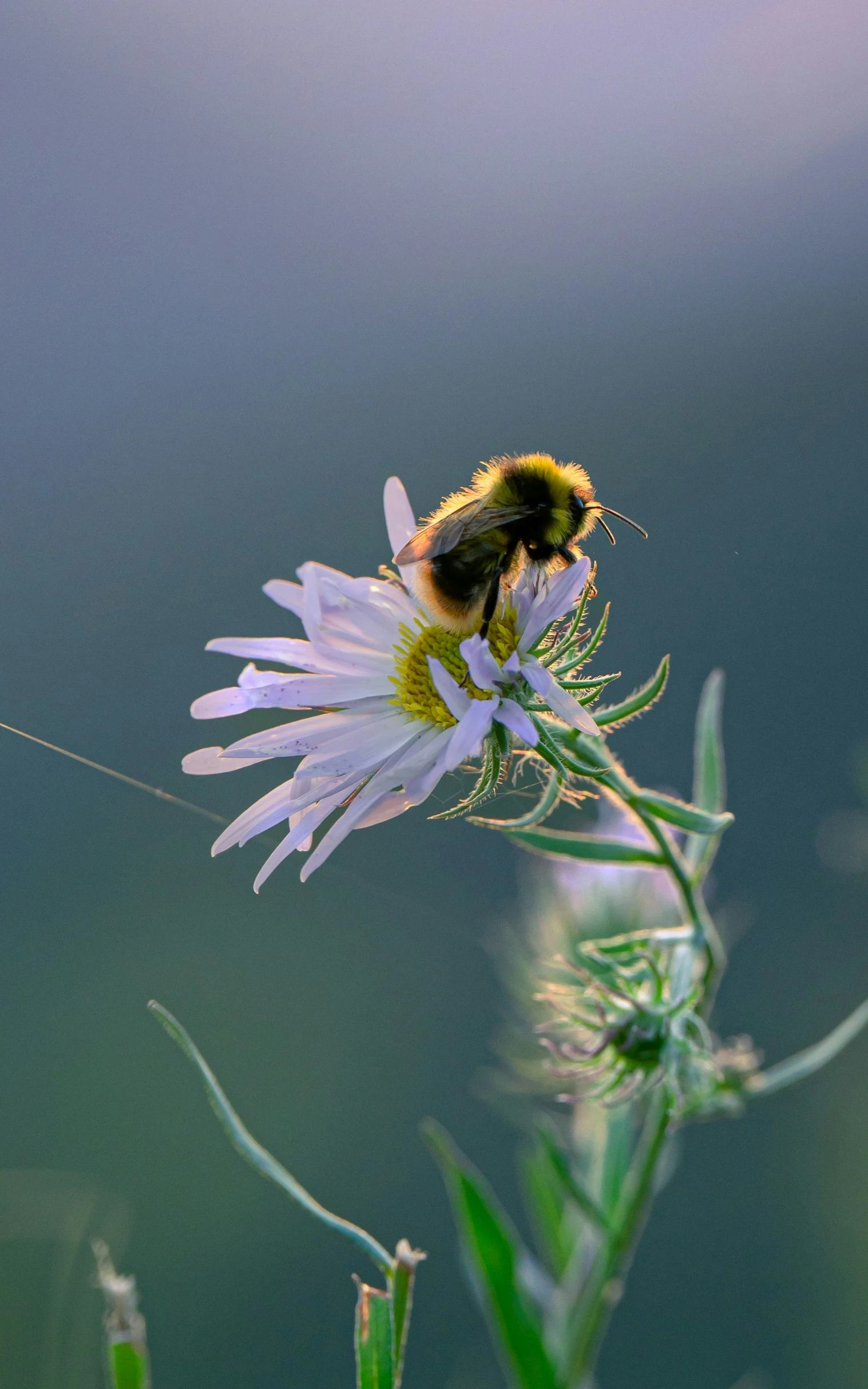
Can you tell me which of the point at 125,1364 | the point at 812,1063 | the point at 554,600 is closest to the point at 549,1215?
the point at 812,1063

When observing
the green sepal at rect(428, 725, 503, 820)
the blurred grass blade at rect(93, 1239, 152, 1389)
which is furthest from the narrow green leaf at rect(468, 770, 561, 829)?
the blurred grass blade at rect(93, 1239, 152, 1389)

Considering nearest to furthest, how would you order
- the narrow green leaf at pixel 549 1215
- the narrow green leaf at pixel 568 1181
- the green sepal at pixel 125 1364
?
1. the green sepal at pixel 125 1364
2. the narrow green leaf at pixel 568 1181
3. the narrow green leaf at pixel 549 1215

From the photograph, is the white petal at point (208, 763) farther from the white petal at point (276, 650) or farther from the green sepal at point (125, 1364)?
the green sepal at point (125, 1364)

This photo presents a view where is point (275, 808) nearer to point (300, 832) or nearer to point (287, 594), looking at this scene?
point (300, 832)

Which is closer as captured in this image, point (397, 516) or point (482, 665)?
point (482, 665)

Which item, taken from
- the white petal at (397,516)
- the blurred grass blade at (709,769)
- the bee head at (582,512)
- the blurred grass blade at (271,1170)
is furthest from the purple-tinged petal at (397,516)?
the blurred grass blade at (271,1170)

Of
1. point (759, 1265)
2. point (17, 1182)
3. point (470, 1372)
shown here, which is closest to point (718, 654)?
point (759, 1265)
